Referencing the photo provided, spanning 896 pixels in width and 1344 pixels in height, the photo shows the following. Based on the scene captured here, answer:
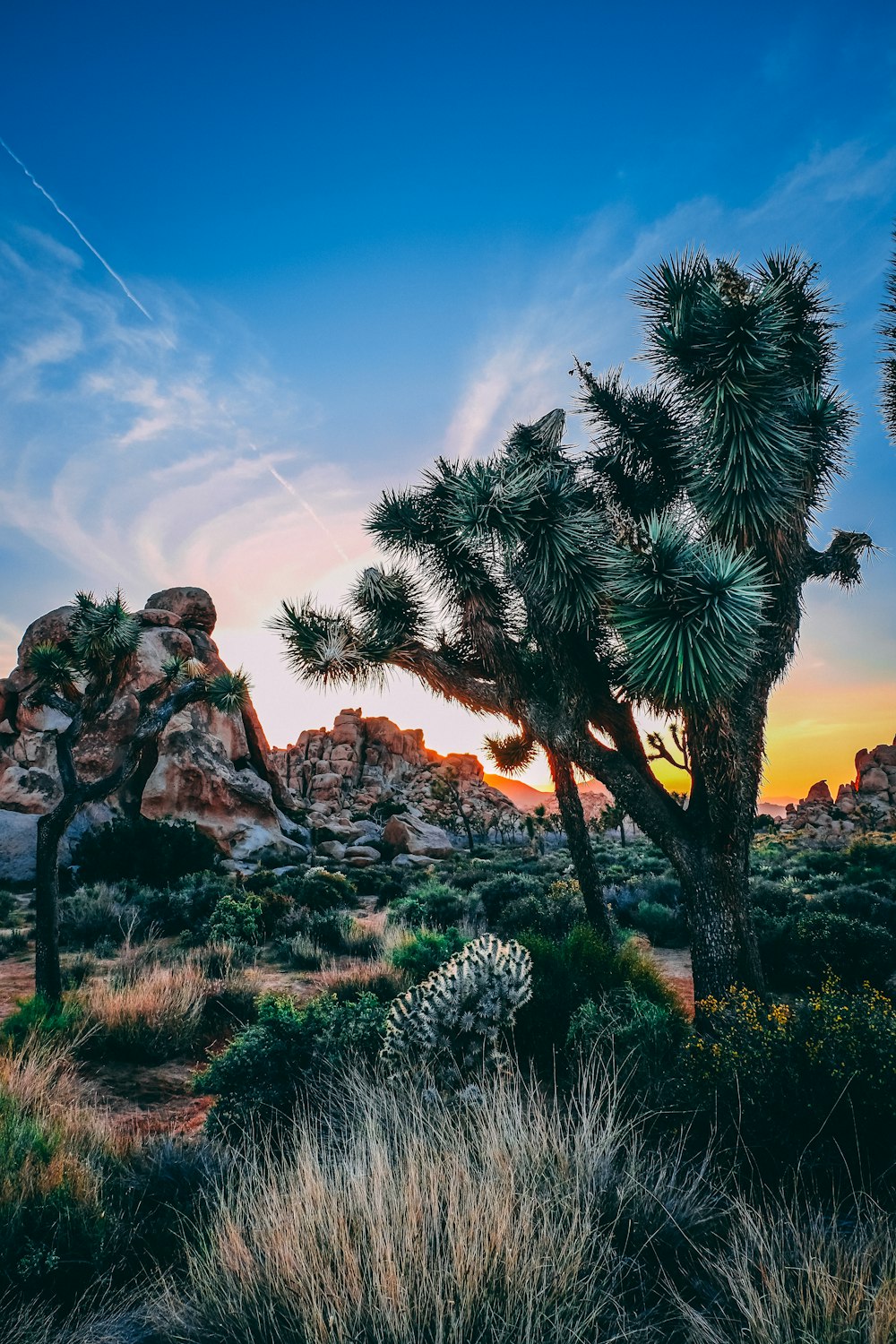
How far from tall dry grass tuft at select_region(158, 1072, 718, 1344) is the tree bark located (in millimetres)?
6436

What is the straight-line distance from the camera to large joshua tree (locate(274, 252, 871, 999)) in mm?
6777

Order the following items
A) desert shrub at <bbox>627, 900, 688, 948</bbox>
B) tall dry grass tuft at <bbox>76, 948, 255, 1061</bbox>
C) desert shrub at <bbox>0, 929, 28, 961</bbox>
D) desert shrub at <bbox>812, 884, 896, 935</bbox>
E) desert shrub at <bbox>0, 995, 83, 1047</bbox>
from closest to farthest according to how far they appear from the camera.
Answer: desert shrub at <bbox>0, 995, 83, 1047</bbox> < tall dry grass tuft at <bbox>76, 948, 255, 1061</bbox> < desert shrub at <bbox>0, 929, 28, 961</bbox> < desert shrub at <bbox>812, 884, 896, 935</bbox> < desert shrub at <bbox>627, 900, 688, 948</bbox>

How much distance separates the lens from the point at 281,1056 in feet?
16.1

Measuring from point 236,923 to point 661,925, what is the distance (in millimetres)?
7720

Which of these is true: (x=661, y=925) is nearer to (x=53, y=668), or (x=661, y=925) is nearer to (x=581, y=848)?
(x=581, y=848)

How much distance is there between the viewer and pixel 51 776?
26.1 meters

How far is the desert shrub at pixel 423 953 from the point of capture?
8.02 meters

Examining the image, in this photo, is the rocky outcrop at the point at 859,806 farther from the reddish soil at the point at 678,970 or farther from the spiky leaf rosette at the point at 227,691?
the spiky leaf rosette at the point at 227,691

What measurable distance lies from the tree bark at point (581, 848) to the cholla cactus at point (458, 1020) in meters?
4.45

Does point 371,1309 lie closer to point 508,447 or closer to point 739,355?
point 739,355

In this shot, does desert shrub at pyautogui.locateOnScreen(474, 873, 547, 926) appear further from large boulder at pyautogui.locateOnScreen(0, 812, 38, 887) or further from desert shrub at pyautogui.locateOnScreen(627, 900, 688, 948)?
large boulder at pyautogui.locateOnScreen(0, 812, 38, 887)

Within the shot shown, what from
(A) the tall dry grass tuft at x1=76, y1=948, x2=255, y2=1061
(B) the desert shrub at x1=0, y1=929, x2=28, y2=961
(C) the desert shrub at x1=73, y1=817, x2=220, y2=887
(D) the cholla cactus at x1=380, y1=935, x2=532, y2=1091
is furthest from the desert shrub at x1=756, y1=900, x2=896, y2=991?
(C) the desert shrub at x1=73, y1=817, x2=220, y2=887

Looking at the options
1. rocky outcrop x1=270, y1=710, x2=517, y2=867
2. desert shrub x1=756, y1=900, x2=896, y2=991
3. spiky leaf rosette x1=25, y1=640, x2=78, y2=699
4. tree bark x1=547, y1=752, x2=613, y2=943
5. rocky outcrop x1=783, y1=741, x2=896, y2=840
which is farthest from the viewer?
rocky outcrop x1=270, y1=710, x2=517, y2=867

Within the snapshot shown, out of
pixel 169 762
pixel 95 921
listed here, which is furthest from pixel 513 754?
pixel 169 762
